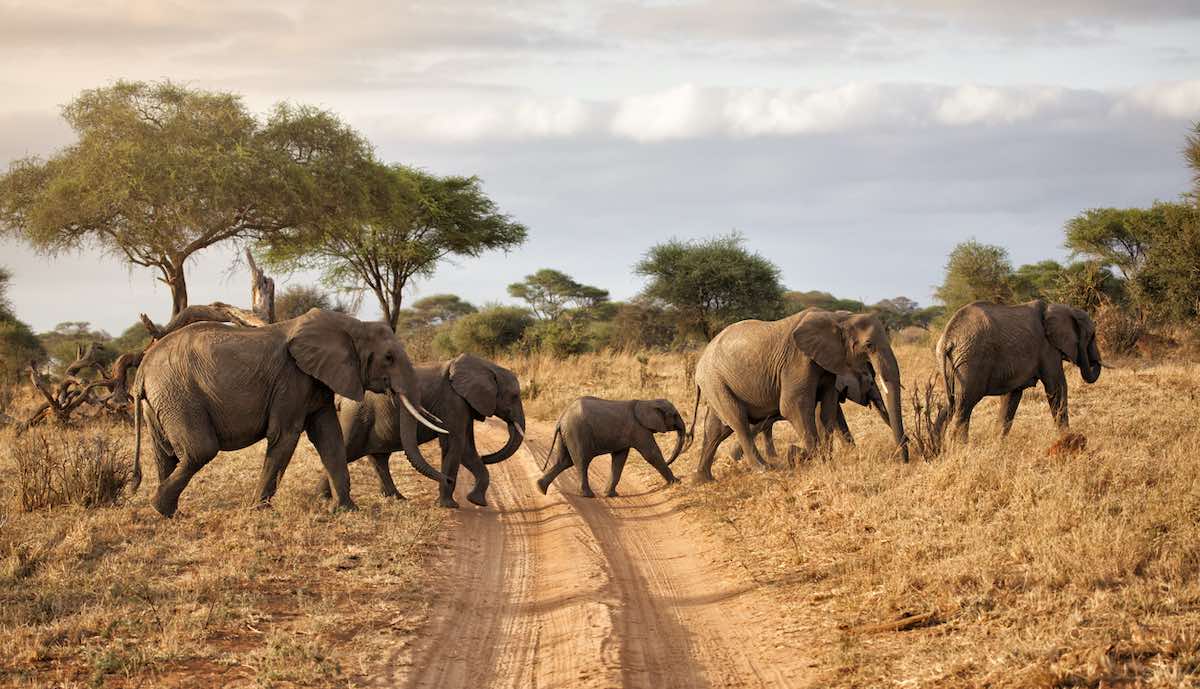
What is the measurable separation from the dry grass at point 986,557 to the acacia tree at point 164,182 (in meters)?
16.5

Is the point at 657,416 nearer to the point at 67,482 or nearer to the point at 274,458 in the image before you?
the point at 274,458

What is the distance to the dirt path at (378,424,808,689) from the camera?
6457mm

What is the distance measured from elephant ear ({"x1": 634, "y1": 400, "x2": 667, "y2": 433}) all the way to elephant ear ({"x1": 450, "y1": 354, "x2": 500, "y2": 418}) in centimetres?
170

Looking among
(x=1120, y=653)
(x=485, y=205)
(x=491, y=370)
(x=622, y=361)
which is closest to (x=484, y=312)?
(x=485, y=205)

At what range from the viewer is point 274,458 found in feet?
37.0

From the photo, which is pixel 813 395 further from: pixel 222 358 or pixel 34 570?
pixel 34 570

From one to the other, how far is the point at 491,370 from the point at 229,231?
15486 millimetres

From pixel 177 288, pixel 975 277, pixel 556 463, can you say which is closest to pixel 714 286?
pixel 975 277

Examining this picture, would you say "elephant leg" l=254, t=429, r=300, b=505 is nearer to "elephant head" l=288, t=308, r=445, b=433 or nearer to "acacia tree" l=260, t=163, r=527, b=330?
"elephant head" l=288, t=308, r=445, b=433

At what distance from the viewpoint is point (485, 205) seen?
3928cm

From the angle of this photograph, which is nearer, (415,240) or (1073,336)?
(1073,336)

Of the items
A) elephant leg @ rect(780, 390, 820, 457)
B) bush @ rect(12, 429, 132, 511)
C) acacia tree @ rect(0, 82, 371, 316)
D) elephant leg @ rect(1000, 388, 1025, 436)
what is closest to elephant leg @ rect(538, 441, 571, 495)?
elephant leg @ rect(780, 390, 820, 457)

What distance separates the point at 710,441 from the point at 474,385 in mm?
3079

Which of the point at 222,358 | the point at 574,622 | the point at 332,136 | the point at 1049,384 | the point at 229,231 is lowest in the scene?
the point at 574,622
